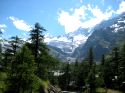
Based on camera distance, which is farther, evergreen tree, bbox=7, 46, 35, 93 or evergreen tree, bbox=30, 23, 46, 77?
evergreen tree, bbox=30, 23, 46, 77

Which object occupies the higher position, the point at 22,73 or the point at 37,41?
the point at 37,41

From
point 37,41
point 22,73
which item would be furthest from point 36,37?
point 22,73

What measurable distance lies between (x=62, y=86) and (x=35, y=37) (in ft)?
292

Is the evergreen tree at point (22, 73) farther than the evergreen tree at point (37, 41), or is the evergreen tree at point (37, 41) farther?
the evergreen tree at point (37, 41)

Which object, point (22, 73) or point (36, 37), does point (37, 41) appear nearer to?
point (36, 37)

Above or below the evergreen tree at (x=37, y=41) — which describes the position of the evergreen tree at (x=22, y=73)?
below

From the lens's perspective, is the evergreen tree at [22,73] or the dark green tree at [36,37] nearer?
the evergreen tree at [22,73]

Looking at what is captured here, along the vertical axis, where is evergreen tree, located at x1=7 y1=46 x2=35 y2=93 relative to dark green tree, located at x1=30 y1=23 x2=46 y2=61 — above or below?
below

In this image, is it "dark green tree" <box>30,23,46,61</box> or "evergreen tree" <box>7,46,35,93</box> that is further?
"dark green tree" <box>30,23,46,61</box>

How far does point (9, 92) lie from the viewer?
164ft

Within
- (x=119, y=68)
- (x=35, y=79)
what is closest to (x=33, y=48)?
(x=35, y=79)

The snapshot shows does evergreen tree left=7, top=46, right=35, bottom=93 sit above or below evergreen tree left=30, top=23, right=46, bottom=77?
below

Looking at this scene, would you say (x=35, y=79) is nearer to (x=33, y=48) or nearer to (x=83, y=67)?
(x=33, y=48)

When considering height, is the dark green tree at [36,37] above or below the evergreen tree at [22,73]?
above
